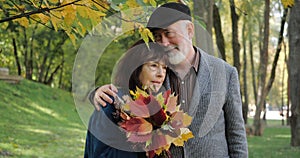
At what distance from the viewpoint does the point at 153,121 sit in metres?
2.03

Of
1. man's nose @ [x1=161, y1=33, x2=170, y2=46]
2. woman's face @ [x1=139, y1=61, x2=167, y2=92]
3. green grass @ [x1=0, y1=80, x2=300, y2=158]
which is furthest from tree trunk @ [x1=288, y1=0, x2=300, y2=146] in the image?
woman's face @ [x1=139, y1=61, x2=167, y2=92]

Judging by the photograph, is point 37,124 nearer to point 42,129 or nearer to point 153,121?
point 42,129

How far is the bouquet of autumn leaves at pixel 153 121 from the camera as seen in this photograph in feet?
6.53

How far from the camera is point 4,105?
14883mm

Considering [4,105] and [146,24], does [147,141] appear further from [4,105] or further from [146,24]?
[4,105]

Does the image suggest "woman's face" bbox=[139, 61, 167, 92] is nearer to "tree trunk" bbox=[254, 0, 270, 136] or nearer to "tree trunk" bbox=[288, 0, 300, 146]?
"tree trunk" bbox=[288, 0, 300, 146]

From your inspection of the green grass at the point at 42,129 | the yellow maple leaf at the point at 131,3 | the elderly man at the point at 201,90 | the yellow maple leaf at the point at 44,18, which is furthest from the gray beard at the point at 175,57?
the green grass at the point at 42,129

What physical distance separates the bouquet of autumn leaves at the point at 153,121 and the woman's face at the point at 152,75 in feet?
0.29

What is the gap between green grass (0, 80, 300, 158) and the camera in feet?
31.6

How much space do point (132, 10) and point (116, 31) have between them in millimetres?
647

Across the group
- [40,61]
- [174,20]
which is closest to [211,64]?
[174,20]

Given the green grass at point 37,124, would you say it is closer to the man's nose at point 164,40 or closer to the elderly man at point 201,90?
the elderly man at point 201,90

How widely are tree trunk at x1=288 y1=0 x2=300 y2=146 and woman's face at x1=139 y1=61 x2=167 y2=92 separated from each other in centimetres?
904

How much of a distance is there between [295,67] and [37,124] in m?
7.28
